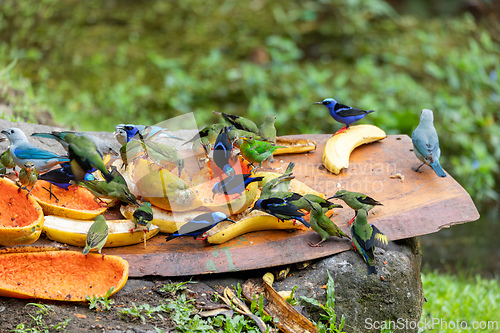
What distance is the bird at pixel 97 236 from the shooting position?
3373mm

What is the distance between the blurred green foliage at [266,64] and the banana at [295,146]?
10.7 feet

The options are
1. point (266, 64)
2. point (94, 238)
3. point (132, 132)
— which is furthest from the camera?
point (266, 64)

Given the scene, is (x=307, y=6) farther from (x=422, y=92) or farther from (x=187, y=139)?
(x=187, y=139)

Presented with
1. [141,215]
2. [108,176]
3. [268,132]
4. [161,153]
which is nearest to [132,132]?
[161,153]

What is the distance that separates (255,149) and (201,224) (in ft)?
3.45

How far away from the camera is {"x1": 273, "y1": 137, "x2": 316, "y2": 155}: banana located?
4.97 meters

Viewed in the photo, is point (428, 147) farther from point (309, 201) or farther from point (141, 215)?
point (141, 215)

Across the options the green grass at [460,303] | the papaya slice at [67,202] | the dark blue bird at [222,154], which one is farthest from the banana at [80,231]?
the green grass at [460,303]

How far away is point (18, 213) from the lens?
3.74 metres

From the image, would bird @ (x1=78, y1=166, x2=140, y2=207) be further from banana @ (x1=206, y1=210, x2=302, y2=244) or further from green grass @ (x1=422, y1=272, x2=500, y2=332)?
green grass @ (x1=422, y1=272, x2=500, y2=332)

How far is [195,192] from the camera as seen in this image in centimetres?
394

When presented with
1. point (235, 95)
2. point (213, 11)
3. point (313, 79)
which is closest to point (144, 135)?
point (235, 95)

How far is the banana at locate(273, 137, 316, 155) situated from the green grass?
2008 mm

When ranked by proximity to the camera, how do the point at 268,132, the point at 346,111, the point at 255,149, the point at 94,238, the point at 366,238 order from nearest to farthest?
the point at 94,238 → the point at 366,238 → the point at 255,149 → the point at 268,132 → the point at 346,111
